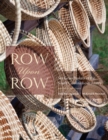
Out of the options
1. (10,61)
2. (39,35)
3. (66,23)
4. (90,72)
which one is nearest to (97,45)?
(90,72)

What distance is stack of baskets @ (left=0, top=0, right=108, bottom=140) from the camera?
1.02 metres

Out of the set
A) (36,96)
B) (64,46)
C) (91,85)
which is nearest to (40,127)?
(36,96)

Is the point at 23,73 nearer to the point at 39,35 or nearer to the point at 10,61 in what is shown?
the point at 10,61

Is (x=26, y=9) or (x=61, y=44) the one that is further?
A: (x=61, y=44)

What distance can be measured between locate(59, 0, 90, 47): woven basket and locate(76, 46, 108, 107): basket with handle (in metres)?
0.11

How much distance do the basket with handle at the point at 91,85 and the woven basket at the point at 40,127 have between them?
17.7 inches

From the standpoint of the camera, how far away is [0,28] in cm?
102

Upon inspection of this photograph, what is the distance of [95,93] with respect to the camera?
2.08 meters

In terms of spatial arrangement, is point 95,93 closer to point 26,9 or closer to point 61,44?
point 61,44

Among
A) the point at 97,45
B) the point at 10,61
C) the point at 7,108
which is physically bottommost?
the point at 97,45

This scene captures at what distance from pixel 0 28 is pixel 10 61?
0.51 feet

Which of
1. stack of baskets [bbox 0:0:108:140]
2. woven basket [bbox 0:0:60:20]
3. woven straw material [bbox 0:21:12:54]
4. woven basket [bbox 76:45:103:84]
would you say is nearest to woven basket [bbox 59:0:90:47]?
stack of baskets [bbox 0:0:108:140]

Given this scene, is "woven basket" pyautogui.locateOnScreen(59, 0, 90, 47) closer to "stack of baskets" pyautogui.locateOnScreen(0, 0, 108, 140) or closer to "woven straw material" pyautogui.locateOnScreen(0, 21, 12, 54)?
"stack of baskets" pyautogui.locateOnScreen(0, 0, 108, 140)

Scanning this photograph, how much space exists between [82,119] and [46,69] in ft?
1.97
